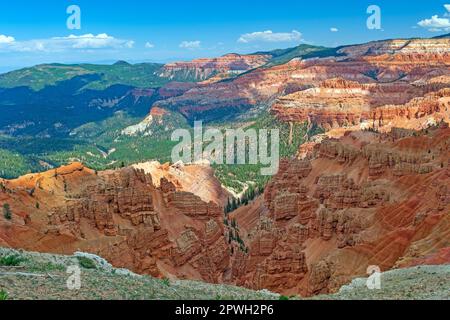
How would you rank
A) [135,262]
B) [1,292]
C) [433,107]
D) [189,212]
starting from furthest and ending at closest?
[433,107] → [189,212] → [135,262] → [1,292]

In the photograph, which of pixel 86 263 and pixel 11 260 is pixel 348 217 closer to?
pixel 86 263

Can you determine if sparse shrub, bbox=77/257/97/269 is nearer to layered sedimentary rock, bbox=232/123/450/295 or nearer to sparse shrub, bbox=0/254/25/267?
sparse shrub, bbox=0/254/25/267

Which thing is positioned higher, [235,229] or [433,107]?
[433,107]

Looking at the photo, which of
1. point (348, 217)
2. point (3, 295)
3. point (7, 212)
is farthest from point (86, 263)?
point (348, 217)

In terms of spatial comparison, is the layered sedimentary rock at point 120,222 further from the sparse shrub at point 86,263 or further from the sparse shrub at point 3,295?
the sparse shrub at point 3,295

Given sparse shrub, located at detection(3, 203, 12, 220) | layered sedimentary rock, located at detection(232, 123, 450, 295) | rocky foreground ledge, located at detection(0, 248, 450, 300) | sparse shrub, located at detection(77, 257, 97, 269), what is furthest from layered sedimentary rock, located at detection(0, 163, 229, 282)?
rocky foreground ledge, located at detection(0, 248, 450, 300)

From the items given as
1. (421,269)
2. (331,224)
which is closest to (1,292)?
(421,269)

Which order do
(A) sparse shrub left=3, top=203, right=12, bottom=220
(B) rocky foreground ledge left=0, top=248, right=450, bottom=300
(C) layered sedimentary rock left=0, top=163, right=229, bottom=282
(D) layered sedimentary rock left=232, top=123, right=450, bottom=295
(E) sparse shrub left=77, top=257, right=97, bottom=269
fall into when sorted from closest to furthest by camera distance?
1. (B) rocky foreground ledge left=0, top=248, right=450, bottom=300
2. (E) sparse shrub left=77, top=257, right=97, bottom=269
3. (C) layered sedimentary rock left=0, top=163, right=229, bottom=282
4. (A) sparse shrub left=3, top=203, right=12, bottom=220
5. (D) layered sedimentary rock left=232, top=123, right=450, bottom=295
